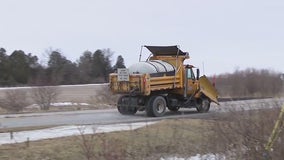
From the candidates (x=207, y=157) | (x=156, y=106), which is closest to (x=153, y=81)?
(x=156, y=106)

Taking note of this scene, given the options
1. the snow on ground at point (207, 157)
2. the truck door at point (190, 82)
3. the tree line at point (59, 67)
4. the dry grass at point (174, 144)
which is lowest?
the snow on ground at point (207, 157)

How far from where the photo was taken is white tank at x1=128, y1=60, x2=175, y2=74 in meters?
25.9

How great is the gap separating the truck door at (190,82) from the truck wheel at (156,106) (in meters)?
1.65

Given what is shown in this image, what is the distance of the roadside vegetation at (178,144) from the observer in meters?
10.7

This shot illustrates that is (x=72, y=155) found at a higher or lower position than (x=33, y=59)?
lower

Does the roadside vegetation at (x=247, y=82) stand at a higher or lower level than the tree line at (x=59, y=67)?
lower

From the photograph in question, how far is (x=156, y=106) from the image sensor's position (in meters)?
26.0

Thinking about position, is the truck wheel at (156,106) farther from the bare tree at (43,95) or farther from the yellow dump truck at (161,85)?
the bare tree at (43,95)

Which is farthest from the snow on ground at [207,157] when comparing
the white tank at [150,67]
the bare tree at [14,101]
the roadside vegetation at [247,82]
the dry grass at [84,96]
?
the roadside vegetation at [247,82]

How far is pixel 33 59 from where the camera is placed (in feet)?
242

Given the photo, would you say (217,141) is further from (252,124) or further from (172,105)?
(172,105)

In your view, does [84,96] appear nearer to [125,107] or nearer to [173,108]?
[173,108]

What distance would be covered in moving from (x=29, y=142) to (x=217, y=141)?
5.04 metres

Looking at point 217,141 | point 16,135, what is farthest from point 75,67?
point 217,141
